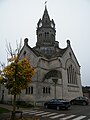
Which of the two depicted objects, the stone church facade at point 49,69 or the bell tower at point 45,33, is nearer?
the stone church facade at point 49,69

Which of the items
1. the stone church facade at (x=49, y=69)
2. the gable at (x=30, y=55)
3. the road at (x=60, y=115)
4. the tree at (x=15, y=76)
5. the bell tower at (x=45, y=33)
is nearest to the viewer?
the tree at (x=15, y=76)

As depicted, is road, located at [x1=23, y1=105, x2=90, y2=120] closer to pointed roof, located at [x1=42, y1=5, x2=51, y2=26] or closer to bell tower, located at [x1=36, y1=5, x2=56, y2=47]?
bell tower, located at [x1=36, y1=5, x2=56, y2=47]

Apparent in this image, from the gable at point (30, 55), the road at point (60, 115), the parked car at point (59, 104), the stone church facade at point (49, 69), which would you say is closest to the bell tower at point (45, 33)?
the stone church facade at point (49, 69)

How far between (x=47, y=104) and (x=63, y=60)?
47.8ft

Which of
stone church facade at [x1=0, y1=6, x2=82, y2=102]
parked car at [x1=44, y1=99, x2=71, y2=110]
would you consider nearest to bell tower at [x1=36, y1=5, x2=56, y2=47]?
stone church facade at [x1=0, y1=6, x2=82, y2=102]

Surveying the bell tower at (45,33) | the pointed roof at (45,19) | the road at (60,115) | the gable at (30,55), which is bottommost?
the road at (60,115)

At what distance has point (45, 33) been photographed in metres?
46.9

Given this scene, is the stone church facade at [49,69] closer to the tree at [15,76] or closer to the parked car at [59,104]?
the parked car at [59,104]

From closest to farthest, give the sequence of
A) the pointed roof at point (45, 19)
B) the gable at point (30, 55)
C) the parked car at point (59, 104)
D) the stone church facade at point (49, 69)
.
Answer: the parked car at point (59, 104) < the stone church facade at point (49, 69) < the gable at point (30, 55) < the pointed roof at point (45, 19)

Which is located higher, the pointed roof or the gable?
the pointed roof

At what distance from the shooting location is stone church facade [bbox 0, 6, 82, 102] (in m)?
33.6

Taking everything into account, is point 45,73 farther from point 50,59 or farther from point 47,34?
point 47,34

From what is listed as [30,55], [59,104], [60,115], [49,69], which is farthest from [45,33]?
[60,115]

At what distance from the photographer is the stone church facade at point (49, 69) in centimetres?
3356
